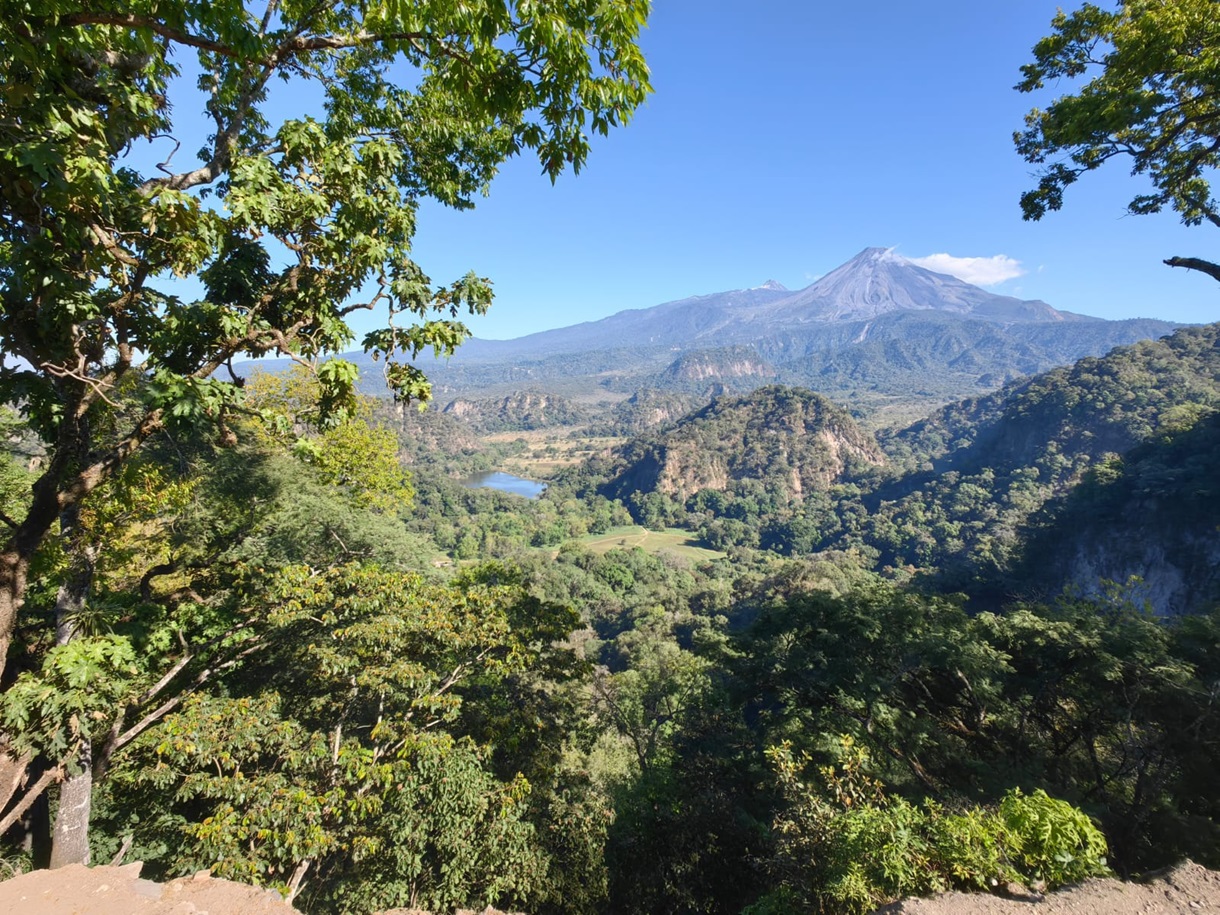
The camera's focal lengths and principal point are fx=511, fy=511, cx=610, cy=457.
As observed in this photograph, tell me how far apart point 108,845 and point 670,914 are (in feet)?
27.6

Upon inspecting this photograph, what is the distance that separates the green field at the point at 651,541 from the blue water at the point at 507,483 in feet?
145

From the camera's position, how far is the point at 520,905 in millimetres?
7441

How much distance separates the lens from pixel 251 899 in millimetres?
4832

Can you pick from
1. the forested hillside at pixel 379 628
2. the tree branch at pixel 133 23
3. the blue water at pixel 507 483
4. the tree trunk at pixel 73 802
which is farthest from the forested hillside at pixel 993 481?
the tree trunk at pixel 73 802

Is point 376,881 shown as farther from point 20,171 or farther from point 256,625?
point 20,171

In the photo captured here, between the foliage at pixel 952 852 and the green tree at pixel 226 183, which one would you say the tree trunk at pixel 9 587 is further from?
the foliage at pixel 952 852

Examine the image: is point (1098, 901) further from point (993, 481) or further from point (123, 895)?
point (993, 481)

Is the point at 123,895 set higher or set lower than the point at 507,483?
higher

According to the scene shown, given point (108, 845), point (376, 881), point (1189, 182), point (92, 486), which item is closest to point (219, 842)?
point (376, 881)

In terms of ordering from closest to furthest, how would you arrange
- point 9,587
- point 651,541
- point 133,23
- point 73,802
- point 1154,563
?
point 133,23 < point 9,587 < point 73,802 < point 1154,563 < point 651,541

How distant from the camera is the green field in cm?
8725

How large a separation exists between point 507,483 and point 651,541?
70768 mm

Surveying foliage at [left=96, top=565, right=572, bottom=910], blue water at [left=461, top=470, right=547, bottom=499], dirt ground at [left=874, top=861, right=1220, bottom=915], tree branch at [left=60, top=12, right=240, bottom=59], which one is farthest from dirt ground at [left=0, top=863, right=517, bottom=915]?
blue water at [left=461, top=470, right=547, bottom=499]

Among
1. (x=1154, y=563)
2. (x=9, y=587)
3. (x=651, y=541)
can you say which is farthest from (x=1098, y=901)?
(x=651, y=541)
